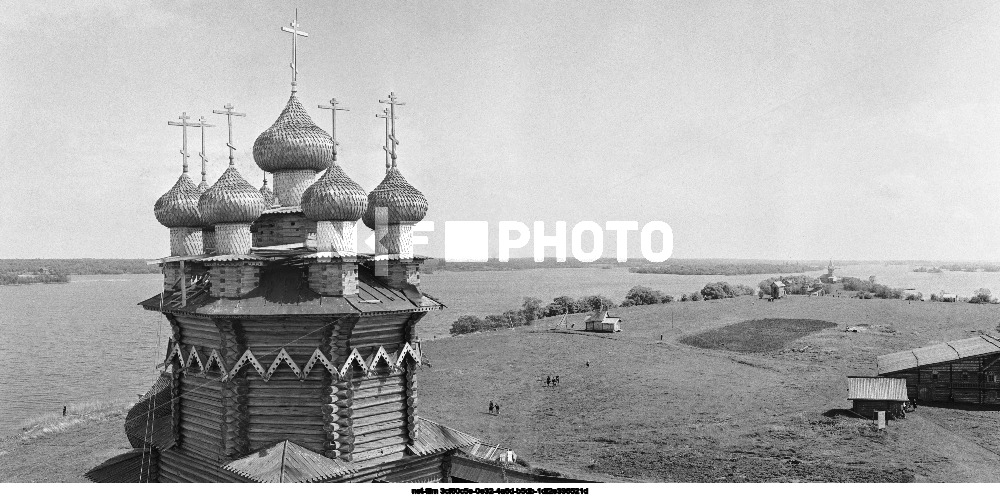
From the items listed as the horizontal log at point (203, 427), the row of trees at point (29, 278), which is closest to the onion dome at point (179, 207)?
the horizontal log at point (203, 427)

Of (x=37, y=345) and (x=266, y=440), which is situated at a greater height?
(x=266, y=440)

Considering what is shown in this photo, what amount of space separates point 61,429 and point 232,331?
21.6 meters

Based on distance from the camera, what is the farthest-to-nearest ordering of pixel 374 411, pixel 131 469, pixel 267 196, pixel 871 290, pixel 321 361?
1. pixel 871 290
2. pixel 267 196
3. pixel 131 469
4. pixel 374 411
5. pixel 321 361

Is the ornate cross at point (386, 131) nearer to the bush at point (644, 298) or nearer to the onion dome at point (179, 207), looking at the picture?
the onion dome at point (179, 207)

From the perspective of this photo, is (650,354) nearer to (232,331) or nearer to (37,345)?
(232,331)

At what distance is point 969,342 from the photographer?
2969cm

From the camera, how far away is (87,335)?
1889 inches

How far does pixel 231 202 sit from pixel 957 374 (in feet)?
92.5

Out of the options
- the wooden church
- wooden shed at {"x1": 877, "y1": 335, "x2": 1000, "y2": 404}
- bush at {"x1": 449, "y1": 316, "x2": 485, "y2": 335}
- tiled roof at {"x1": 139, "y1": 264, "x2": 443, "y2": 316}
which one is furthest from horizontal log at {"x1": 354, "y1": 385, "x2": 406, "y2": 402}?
bush at {"x1": 449, "y1": 316, "x2": 485, "y2": 335}

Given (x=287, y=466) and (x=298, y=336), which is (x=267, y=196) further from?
(x=287, y=466)

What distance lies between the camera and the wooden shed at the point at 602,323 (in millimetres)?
49562

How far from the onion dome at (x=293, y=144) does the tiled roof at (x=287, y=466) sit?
4.54m

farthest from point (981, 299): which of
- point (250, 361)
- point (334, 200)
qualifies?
point (250, 361)

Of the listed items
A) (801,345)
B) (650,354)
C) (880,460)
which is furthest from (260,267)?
(801,345)
